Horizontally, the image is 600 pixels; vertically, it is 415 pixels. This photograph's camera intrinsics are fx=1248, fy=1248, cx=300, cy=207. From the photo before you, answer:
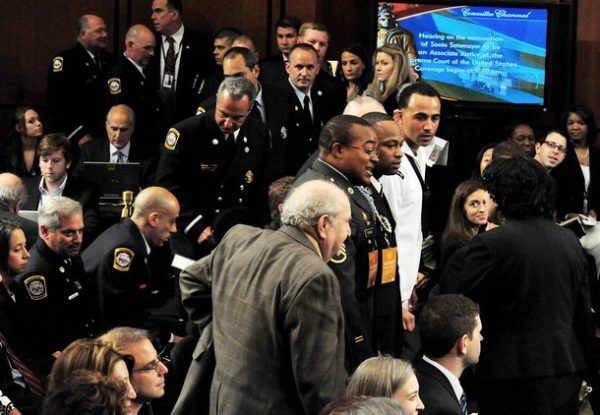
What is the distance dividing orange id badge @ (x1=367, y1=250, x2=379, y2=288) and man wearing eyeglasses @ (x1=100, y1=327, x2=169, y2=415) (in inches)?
41.2

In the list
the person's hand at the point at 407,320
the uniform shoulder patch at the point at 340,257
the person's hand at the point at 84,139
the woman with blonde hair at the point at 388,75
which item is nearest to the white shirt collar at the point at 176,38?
the person's hand at the point at 84,139

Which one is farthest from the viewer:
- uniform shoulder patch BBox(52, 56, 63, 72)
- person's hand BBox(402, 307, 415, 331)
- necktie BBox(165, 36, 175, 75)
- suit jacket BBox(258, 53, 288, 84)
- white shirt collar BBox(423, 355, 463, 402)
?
necktie BBox(165, 36, 175, 75)

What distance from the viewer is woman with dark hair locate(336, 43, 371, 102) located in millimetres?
8078

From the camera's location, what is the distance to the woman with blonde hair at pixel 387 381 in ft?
12.6

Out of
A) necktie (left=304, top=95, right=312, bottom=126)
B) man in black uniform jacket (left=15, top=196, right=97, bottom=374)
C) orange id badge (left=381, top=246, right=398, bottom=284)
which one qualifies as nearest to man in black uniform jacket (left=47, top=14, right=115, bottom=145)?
necktie (left=304, top=95, right=312, bottom=126)

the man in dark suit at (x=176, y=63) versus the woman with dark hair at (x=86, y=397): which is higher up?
the man in dark suit at (x=176, y=63)

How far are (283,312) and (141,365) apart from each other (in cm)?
53

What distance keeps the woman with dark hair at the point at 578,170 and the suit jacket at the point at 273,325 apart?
4.22 m

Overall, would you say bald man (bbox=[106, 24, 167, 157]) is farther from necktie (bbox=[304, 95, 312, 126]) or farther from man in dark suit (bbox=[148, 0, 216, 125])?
necktie (bbox=[304, 95, 312, 126])

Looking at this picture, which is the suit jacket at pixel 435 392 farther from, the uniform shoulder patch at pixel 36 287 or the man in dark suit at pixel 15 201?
the man in dark suit at pixel 15 201

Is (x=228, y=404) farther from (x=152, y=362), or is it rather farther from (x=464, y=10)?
(x=464, y=10)

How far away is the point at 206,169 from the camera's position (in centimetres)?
657

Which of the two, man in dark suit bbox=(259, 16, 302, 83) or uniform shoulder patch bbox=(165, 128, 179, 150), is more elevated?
man in dark suit bbox=(259, 16, 302, 83)

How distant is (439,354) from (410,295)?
115 centimetres
